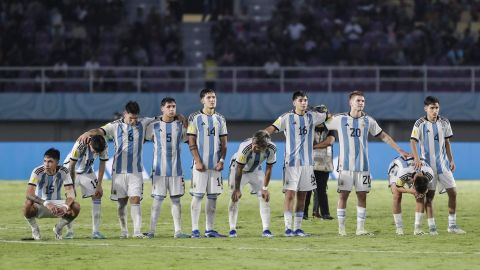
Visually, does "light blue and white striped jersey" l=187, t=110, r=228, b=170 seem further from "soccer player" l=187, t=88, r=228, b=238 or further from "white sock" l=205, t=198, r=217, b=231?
"white sock" l=205, t=198, r=217, b=231

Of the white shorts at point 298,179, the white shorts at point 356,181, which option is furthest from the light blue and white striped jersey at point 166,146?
the white shorts at point 356,181

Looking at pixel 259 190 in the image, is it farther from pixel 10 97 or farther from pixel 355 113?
pixel 10 97

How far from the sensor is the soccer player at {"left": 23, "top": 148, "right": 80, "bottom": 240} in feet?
54.7

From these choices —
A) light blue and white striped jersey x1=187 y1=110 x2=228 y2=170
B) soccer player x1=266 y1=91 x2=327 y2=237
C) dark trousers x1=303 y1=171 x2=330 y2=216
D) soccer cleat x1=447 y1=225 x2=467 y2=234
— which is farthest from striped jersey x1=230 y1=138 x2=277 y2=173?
dark trousers x1=303 y1=171 x2=330 y2=216

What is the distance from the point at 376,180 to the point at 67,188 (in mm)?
15001

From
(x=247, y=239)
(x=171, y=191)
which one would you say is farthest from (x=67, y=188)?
(x=247, y=239)

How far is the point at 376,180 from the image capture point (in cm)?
3061

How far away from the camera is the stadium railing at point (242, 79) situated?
3359 cm

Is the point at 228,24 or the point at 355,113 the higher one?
the point at 228,24

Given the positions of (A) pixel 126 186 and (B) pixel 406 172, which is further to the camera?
(B) pixel 406 172

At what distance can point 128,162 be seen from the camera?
56.5 feet

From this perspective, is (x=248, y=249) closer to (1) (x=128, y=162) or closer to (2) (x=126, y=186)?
(2) (x=126, y=186)

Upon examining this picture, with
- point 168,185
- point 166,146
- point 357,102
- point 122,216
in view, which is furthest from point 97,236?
point 357,102

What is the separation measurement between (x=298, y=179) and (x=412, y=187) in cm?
172
